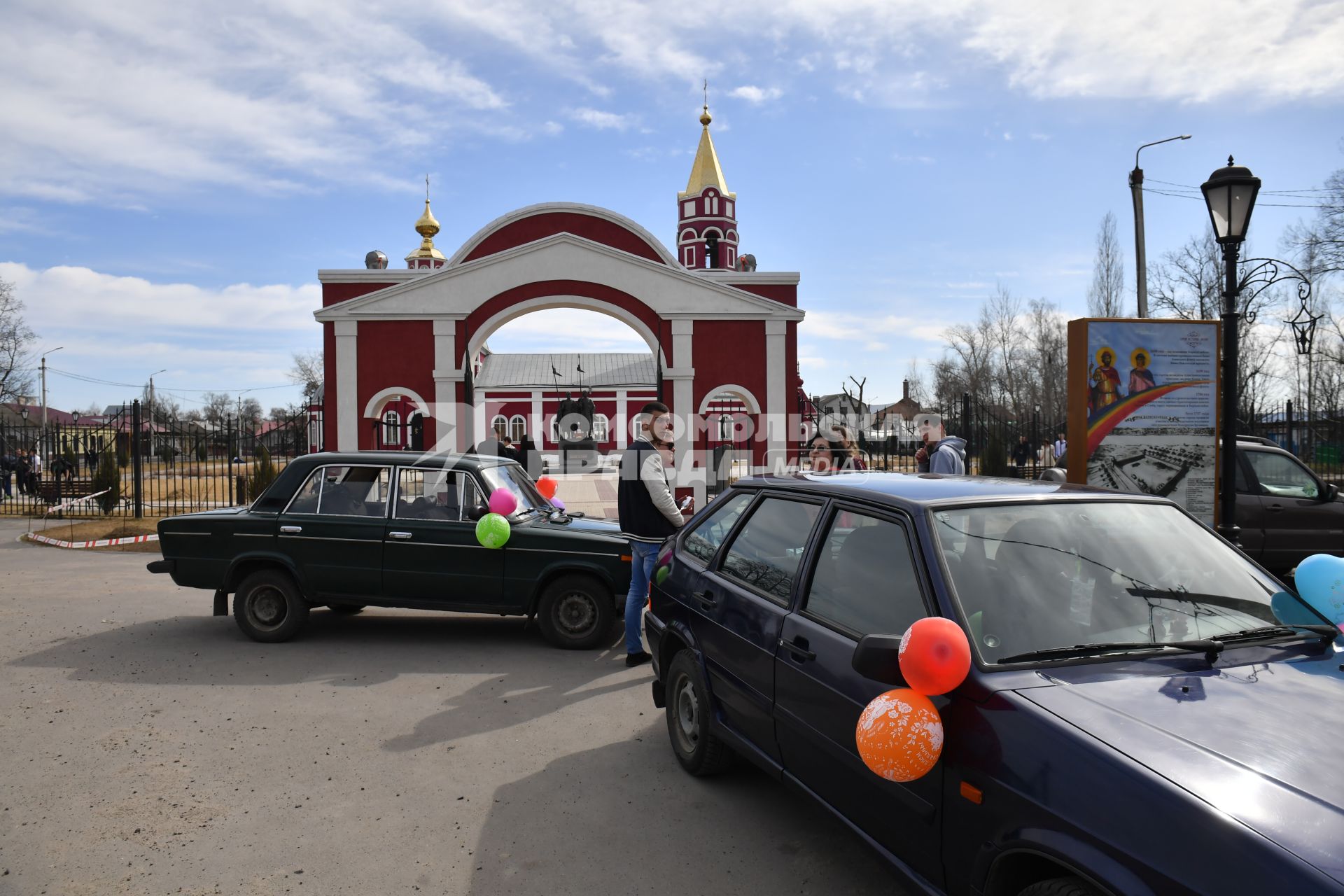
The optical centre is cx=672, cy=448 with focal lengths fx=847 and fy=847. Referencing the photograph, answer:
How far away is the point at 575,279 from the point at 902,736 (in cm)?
1989

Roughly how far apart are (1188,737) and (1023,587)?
0.78 m

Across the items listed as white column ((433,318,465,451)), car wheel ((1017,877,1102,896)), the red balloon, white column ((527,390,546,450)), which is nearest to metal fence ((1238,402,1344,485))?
the red balloon

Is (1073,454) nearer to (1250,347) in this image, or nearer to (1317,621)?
(1317,621)

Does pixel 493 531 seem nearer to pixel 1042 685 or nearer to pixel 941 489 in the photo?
pixel 941 489

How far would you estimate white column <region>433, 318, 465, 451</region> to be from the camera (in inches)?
835

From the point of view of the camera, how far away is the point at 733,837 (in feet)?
12.5

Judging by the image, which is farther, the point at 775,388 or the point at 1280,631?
the point at 775,388

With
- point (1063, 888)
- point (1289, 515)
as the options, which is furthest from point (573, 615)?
point (1289, 515)

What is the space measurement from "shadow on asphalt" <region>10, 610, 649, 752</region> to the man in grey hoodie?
3497mm

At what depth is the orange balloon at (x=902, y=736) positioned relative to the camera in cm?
254

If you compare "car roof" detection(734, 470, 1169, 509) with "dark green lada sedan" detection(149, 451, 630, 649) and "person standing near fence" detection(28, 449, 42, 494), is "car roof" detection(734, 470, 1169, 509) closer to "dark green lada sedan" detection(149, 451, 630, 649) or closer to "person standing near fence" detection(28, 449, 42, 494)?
"dark green lada sedan" detection(149, 451, 630, 649)

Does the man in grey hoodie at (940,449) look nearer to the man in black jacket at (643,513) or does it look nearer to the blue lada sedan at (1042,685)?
the man in black jacket at (643,513)

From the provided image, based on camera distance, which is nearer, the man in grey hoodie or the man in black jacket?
the man in black jacket

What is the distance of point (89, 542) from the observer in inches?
568
